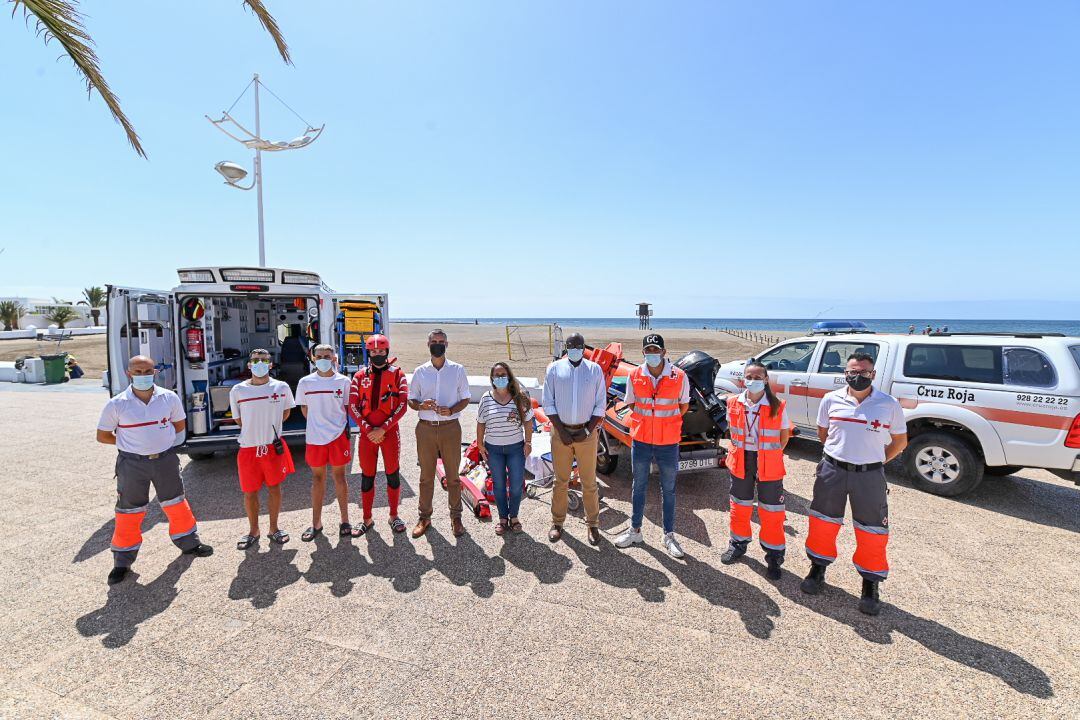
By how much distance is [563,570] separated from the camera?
409 cm

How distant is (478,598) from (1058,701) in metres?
3.51

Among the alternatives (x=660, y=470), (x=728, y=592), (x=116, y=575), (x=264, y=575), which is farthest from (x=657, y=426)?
(x=116, y=575)

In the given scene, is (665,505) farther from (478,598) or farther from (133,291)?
(133,291)

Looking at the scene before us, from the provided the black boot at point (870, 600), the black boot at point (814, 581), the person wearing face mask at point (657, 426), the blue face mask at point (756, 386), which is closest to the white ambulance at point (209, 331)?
the person wearing face mask at point (657, 426)

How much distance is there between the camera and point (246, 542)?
4.49 metres

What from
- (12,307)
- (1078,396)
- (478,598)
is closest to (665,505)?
(478,598)

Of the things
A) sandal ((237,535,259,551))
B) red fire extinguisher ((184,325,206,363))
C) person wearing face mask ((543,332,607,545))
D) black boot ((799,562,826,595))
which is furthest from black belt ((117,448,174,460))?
black boot ((799,562,826,595))

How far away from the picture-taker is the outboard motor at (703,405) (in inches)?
231

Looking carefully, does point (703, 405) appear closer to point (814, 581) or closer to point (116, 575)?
point (814, 581)

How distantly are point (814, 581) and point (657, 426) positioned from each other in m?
1.68

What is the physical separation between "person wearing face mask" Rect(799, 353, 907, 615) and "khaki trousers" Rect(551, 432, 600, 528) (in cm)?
184

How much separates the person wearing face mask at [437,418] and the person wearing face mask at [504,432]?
27 centimetres

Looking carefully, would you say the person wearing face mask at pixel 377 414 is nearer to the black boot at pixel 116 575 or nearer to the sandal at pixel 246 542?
the sandal at pixel 246 542

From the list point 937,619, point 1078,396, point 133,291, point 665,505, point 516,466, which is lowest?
point 937,619
